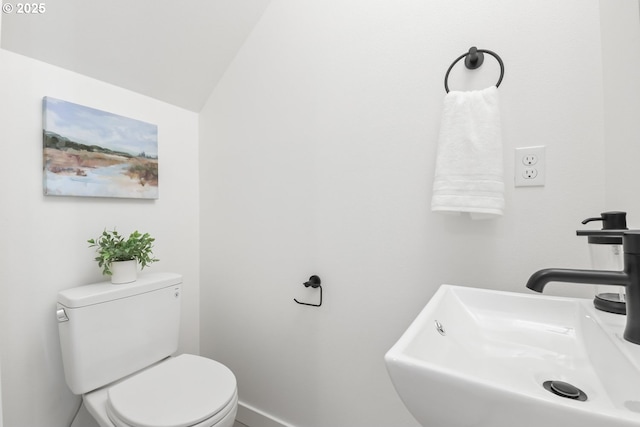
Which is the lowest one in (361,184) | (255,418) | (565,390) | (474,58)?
(255,418)

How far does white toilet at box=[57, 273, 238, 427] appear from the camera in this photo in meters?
0.95

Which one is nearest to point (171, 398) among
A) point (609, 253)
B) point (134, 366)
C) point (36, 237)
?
point (134, 366)

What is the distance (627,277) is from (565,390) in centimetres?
22

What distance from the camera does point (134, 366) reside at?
1.22 meters

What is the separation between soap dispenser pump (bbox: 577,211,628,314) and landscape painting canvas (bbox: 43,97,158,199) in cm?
170

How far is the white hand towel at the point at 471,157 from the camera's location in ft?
2.81

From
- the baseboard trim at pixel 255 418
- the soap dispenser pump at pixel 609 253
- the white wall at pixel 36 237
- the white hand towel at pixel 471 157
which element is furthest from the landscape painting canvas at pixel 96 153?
the soap dispenser pump at pixel 609 253

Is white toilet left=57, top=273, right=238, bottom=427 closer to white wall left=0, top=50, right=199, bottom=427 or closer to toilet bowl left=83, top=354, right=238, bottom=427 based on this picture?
toilet bowl left=83, top=354, right=238, bottom=427

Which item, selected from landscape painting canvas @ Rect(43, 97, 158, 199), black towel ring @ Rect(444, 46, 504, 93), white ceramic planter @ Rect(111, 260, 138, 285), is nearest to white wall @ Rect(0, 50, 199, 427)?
landscape painting canvas @ Rect(43, 97, 158, 199)

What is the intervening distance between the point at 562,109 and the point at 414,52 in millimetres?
517

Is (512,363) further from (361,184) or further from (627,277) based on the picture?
(361,184)

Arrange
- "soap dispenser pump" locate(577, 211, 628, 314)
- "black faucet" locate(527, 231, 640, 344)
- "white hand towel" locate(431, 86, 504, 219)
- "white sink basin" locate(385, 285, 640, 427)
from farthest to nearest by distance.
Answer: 1. "white hand towel" locate(431, 86, 504, 219)
2. "soap dispenser pump" locate(577, 211, 628, 314)
3. "black faucet" locate(527, 231, 640, 344)
4. "white sink basin" locate(385, 285, 640, 427)

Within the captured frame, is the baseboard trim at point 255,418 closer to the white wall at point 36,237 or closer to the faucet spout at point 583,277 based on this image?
the white wall at point 36,237

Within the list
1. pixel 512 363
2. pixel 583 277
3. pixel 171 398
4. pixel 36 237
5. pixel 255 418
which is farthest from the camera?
pixel 255 418
